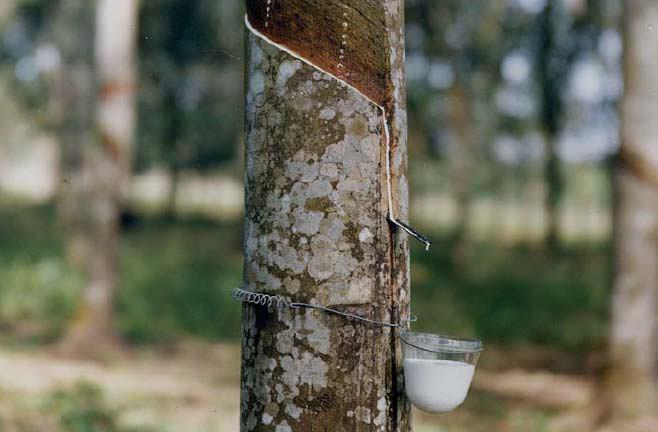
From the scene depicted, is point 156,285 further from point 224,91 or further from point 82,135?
point 224,91

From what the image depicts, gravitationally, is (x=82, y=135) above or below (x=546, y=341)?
above

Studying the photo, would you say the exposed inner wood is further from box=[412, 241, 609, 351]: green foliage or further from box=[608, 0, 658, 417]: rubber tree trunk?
box=[412, 241, 609, 351]: green foliage

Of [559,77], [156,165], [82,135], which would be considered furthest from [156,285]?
[156,165]

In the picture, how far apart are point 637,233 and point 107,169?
4748 mm

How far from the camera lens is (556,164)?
1762cm

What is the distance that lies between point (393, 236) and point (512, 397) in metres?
6.15

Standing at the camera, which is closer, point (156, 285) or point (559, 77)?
point (156, 285)

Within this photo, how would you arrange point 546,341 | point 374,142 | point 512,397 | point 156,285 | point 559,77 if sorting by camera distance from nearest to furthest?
point 374,142
point 512,397
point 546,341
point 156,285
point 559,77

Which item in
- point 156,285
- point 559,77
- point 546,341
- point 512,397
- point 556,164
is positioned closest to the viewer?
point 512,397

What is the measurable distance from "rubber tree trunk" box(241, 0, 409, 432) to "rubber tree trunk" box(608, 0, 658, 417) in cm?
437

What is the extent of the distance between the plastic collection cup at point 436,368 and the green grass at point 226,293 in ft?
24.8

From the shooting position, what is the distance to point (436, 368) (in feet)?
5.20

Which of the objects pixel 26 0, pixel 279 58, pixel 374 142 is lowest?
pixel 374 142

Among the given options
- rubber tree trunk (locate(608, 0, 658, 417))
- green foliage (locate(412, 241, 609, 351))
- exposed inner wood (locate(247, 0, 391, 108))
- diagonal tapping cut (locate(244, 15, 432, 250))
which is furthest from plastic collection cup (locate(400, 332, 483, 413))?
green foliage (locate(412, 241, 609, 351))
